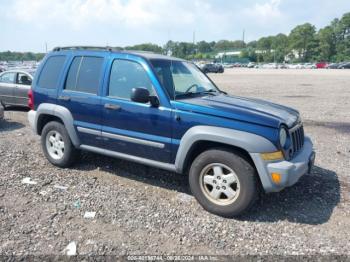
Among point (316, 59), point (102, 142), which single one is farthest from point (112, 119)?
point (316, 59)

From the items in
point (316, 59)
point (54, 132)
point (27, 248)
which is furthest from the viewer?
point (316, 59)

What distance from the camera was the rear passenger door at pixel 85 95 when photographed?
530 cm

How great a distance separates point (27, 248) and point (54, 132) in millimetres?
2660

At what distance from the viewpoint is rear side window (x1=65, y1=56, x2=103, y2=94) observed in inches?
211

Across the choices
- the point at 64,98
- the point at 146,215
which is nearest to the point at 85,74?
the point at 64,98

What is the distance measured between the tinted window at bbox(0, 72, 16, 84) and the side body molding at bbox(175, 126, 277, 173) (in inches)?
362

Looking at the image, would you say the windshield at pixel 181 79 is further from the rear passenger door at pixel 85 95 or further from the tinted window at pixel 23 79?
the tinted window at pixel 23 79

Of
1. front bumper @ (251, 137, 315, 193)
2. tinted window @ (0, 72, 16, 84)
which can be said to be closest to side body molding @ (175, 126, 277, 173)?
front bumper @ (251, 137, 315, 193)

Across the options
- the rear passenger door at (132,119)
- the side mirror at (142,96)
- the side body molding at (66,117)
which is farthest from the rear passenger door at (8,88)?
the side mirror at (142,96)

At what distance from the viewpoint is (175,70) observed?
5.25 metres

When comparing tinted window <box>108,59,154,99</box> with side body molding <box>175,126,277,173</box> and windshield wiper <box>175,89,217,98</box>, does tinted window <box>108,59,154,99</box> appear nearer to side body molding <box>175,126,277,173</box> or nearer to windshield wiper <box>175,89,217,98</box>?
windshield wiper <box>175,89,217,98</box>

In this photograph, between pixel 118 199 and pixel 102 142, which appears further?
pixel 102 142

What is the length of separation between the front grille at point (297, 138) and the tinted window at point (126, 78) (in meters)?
1.91

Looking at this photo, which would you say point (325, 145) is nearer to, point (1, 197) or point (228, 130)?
point (228, 130)
